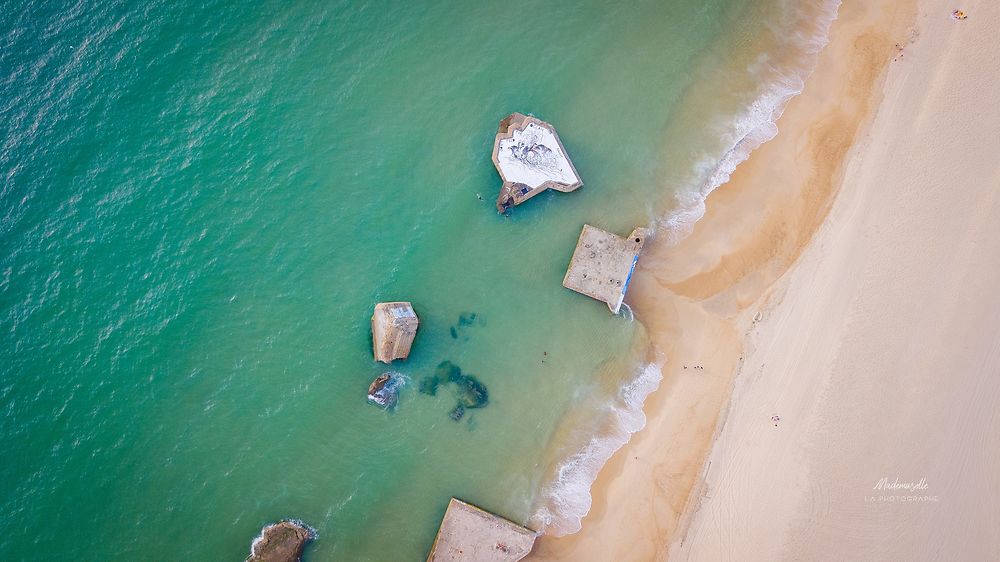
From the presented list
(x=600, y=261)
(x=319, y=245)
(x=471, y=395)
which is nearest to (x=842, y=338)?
(x=600, y=261)

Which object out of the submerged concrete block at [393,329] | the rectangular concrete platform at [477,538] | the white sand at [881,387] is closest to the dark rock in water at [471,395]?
the submerged concrete block at [393,329]

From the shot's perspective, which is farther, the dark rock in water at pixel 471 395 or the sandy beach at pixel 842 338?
the dark rock in water at pixel 471 395

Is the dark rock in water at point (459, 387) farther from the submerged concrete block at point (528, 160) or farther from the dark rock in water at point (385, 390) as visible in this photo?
the submerged concrete block at point (528, 160)

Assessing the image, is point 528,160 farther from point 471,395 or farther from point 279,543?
point 279,543

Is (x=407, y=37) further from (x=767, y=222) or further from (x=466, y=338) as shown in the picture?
(x=767, y=222)

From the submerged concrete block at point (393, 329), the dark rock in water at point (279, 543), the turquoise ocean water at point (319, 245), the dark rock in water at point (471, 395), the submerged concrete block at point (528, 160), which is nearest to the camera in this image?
the submerged concrete block at point (393, 329)

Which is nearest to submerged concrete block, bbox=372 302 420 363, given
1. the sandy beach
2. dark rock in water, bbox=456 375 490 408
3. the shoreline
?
dark rock in water, bbox=456 375 490 408
